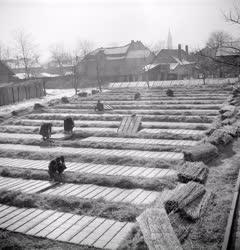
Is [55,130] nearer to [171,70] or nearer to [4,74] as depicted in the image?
[4,74]

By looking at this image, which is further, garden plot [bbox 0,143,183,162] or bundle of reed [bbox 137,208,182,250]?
garden plot [bbox 0,143,183,162]

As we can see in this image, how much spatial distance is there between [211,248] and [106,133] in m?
12.1

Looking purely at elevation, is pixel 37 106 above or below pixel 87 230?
above

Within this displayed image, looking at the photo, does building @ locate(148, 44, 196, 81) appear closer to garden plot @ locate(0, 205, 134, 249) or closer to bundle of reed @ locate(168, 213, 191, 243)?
garden plot @ locate(0, 205, 134, 249)

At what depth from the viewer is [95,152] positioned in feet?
49.8

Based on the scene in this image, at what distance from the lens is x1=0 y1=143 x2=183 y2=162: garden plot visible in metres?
13.8

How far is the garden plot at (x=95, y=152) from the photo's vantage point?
1376cm

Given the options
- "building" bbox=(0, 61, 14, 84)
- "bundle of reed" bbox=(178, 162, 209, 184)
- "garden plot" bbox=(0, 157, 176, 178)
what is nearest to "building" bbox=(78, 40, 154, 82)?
"building" bbox=(0, 61, 14, 84)

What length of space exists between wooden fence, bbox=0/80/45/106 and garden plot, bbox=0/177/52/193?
30635 mm

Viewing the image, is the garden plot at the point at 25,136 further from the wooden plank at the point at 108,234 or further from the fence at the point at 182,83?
the fence at the point at 182,83

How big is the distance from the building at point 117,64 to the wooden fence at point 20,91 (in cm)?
1752

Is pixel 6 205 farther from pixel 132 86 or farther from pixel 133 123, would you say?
pixel 132 86

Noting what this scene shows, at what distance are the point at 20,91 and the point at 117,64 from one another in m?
26.4

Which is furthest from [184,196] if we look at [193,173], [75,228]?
[75,228]
